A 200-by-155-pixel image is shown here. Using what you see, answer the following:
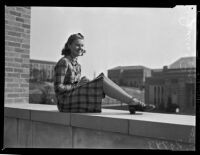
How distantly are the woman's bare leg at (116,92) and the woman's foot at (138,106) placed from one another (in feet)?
0.09

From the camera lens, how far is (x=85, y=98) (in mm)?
2516

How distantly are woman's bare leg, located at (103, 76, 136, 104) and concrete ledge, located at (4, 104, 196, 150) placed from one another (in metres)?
0.15

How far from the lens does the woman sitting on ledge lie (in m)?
2.39

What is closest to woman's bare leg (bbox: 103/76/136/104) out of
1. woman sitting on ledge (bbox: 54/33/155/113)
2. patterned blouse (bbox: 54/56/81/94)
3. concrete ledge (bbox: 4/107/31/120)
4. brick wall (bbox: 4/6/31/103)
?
woman sitting on ledge (bbox: 54/33/155/113)

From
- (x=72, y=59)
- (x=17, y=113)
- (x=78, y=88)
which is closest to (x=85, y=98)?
(x=78, y=88)

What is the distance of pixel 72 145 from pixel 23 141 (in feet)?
2.69

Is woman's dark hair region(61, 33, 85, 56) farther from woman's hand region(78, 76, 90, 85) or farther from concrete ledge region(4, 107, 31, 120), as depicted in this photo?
concrete ledge region(4, 107, 31, 120)

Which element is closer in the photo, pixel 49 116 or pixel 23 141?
pixel 49 116

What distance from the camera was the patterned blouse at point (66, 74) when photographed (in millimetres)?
2578

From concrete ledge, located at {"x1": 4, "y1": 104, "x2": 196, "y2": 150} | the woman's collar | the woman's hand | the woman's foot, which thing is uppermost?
the woman's collar
